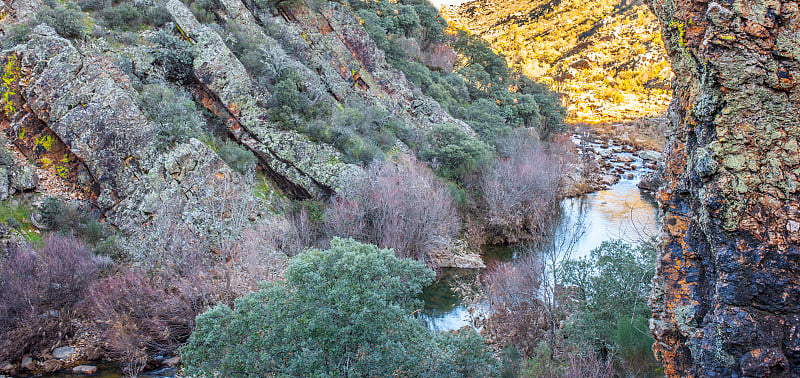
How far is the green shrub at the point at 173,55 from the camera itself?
2188 centimetres

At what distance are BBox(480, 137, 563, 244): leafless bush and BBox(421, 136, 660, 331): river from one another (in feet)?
3.61

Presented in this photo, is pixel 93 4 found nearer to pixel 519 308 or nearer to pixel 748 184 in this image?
pixel 519 308

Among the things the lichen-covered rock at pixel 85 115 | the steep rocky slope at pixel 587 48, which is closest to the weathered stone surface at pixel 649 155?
the steep rocky slope at pixel 587 48

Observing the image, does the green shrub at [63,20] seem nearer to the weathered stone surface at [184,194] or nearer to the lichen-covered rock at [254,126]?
the lichen-covered rock at [254,126]

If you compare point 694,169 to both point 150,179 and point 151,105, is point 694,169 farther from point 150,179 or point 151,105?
point 151,105

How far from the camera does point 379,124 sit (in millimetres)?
28719

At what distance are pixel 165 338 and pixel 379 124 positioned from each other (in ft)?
57.5

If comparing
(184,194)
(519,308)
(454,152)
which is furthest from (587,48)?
(184,194)

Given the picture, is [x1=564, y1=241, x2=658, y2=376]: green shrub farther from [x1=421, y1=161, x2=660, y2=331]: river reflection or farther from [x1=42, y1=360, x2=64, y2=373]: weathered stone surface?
[x1=42, y1=360, x2=64, y2=373]: weathered stone surface

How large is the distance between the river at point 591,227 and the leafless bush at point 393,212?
6.78ft

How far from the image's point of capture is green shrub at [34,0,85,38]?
64.0 feet

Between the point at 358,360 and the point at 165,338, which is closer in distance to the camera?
the point at 358,360

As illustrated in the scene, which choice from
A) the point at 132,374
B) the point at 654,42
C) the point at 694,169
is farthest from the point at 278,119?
the point at 654,42

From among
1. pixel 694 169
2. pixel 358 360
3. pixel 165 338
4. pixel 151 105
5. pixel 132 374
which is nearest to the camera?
pixel 694 169
